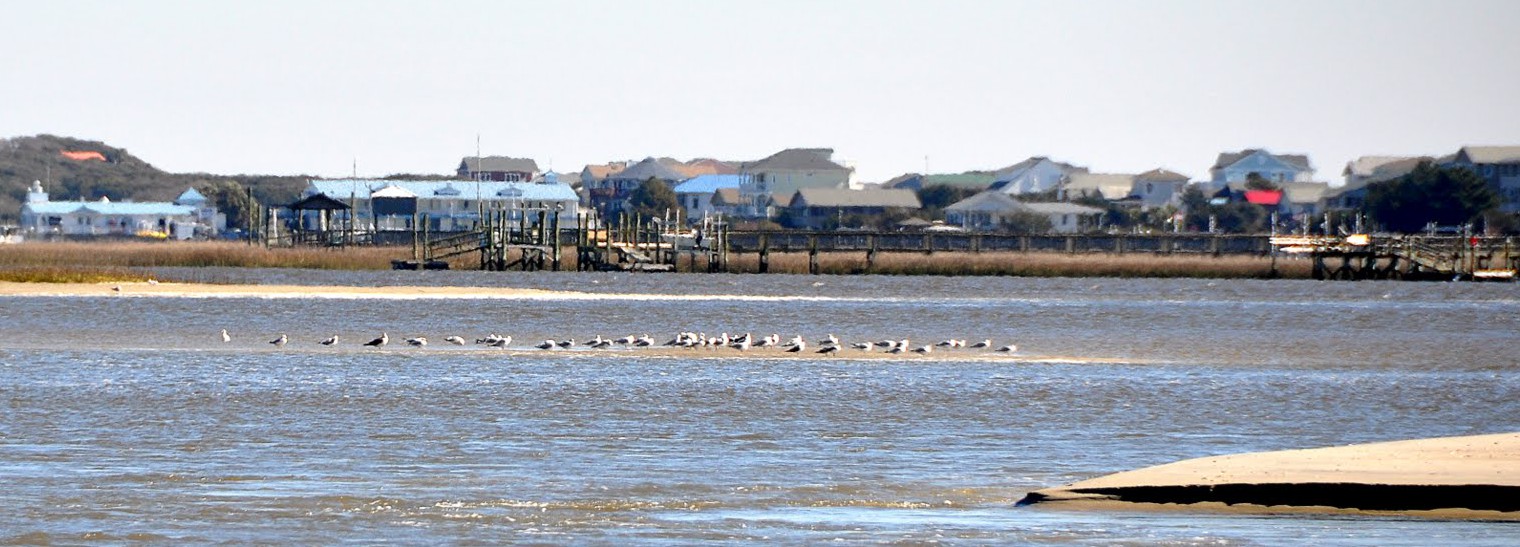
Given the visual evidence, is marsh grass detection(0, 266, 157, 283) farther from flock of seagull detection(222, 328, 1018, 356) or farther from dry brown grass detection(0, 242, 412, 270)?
flock of seagull detection(222, 328, 1018, 356)

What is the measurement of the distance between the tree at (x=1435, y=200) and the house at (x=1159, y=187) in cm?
5090

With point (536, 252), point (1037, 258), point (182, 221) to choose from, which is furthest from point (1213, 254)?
point (182, 221)

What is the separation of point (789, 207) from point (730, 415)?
143 metres

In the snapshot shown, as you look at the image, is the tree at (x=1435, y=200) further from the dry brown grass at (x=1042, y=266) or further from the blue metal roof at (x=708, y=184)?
the blue metal roof at (x=708, y=184)

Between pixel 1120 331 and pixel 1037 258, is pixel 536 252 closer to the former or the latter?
pixel 1037 258

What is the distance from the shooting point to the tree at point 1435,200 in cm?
13150

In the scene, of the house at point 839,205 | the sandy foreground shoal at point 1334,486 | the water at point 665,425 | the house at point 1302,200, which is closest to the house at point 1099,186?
the house at point 1302,200

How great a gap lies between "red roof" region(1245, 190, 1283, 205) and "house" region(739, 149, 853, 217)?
112 ft

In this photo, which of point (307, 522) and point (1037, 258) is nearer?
point (307, 522)

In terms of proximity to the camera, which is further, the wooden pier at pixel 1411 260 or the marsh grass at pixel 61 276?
the wooden pier at pixel 1411 260

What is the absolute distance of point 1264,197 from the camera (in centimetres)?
17488

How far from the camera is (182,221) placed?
17262 cm

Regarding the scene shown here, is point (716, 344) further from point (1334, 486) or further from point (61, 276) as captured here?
point (61, 276)

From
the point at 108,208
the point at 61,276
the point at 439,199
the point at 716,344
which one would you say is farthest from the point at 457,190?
the point at 716,344
